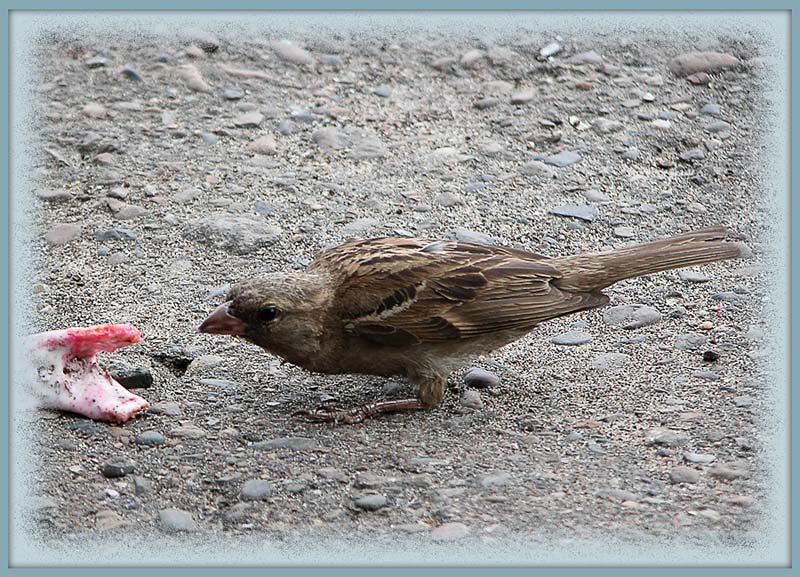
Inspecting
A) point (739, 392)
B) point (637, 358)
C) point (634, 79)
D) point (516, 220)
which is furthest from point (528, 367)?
point (634, 79)

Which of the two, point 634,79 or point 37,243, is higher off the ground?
point 634,79

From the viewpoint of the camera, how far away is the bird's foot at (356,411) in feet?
20.7

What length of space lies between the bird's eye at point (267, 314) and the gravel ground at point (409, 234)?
486 millimetres

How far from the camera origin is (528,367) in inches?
272

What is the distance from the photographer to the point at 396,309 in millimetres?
6395

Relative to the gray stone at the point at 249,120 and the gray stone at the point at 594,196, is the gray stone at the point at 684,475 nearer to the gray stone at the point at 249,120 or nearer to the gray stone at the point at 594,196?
the gray stone at the point at 594,196

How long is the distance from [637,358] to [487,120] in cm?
325

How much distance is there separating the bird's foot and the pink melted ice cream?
856mm

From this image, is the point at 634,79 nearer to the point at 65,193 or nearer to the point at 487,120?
the point at 487,120

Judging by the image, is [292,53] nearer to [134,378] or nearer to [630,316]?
[630,316]

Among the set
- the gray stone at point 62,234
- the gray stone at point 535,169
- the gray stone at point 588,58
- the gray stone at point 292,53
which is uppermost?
the gray stone at point 588,58

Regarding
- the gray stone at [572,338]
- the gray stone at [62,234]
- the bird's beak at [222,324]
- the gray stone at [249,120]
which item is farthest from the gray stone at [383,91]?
the bird's beak at [222,324]

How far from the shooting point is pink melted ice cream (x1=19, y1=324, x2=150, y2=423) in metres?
6.15

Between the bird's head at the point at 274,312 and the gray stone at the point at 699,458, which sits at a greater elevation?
the bird's head at the point at 274,312
